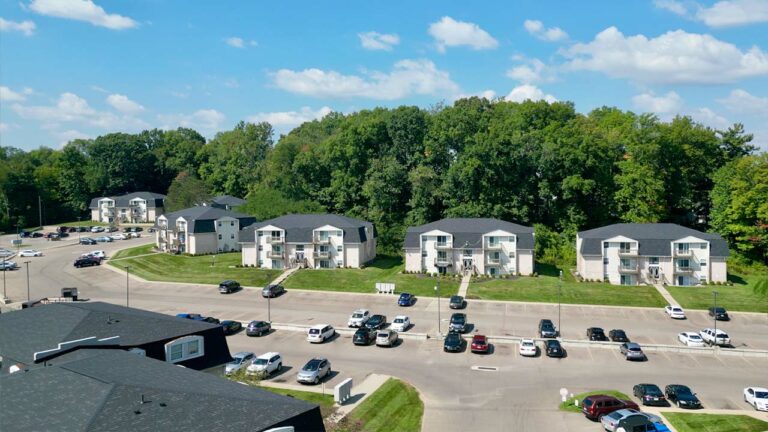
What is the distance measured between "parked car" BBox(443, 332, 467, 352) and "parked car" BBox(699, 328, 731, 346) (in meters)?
20.0

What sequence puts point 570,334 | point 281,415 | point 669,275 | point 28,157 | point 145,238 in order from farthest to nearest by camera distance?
point 28,157, point 145,238, point 669,275, point 570,334, point 281,415

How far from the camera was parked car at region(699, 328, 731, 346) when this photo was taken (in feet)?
153

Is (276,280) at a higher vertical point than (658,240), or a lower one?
lower

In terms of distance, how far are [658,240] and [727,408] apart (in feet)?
121

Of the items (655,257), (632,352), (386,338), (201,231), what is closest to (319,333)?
(386,338)

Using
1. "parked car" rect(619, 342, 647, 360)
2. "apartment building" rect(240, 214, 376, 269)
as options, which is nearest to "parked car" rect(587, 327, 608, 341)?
"parked car" rect(619, 342, 647, 360)

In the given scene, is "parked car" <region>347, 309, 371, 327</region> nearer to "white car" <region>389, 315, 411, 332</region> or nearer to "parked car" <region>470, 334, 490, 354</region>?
"white car" <region>389, 315, 411, 332</region>

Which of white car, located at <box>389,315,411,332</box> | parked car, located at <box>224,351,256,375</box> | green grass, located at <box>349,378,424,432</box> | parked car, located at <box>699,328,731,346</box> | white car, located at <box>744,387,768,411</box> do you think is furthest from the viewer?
white car, located at <box>389,315,411,332</box>

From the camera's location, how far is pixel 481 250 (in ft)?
233

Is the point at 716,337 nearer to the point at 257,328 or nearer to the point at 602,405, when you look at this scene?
the point at 602,405

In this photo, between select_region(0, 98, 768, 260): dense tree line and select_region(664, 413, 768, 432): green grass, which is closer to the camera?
select_region(664, 413, 768, 432): green grass

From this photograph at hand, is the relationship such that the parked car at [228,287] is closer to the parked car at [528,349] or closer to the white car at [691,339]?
the parked car at [528,349]

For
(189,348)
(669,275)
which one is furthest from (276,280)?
(669,275)

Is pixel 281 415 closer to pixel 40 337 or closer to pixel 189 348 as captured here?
pixel 189 348
